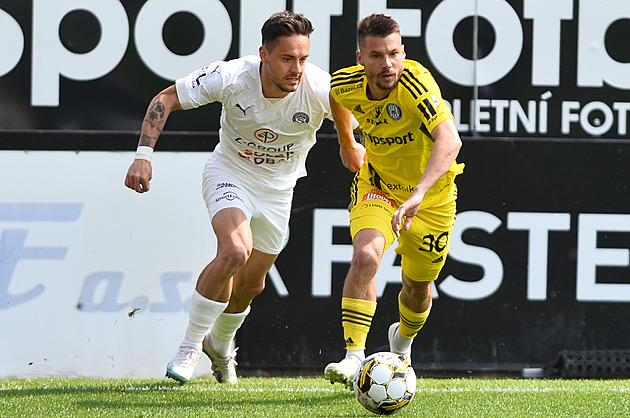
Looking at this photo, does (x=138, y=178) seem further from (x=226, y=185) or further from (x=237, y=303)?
(x=237, y=303)

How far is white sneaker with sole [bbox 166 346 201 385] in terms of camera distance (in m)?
5.09

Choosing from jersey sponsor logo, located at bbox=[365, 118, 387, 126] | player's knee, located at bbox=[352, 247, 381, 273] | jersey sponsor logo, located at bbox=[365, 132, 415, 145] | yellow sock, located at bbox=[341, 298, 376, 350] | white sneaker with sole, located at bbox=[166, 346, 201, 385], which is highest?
jersey sponsor logo, located at bbox=[365, 118, 387, 126]

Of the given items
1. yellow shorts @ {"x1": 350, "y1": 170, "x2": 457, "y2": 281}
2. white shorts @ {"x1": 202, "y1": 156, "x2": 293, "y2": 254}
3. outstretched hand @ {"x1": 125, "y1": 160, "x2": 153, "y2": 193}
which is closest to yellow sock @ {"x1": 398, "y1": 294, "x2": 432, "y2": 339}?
yellow shorts @ {"x1": 350, "y1": 170, "x2": 457, "y2": 281}

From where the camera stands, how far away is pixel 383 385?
4406 millimetres

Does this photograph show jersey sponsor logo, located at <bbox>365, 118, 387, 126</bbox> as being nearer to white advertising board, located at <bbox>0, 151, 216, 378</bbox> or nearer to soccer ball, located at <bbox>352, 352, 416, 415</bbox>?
soccer ball, located at <bbox>352, 352, 416, 415</bbox>

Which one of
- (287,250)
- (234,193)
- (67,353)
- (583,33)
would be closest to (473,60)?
(583,33)

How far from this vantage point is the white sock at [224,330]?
582 cm

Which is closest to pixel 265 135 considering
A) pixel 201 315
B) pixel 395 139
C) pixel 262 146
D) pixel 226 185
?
pixel 262 146

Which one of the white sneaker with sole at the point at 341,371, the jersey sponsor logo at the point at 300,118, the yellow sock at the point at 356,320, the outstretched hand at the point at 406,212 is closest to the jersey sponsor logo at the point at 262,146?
the jersey sponsor logo at the point at 300,118

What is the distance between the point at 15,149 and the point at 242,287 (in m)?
2.08

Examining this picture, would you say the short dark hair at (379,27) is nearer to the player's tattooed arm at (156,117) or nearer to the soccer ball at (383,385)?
the player's tattooed arm at (156,117)

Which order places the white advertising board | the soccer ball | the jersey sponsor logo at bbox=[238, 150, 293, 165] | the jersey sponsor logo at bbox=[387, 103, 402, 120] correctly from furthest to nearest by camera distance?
1. the white advertising board
2. the jersey sponsor logo at bbox=[238, 150, 293, 165]
3. the jersey sponsor logo at bbox=[387, 103, 402, 120]
4. the soccer ball

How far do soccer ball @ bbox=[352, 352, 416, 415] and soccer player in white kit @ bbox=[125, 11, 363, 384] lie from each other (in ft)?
3.38

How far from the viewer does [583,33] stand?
6859 millimetres
